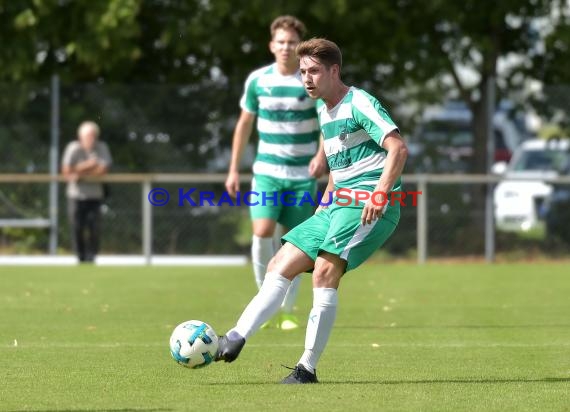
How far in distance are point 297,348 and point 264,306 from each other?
1.84m

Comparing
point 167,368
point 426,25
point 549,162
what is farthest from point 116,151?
point 167,368

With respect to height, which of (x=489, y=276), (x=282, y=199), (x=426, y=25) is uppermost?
(x=426, y=25)

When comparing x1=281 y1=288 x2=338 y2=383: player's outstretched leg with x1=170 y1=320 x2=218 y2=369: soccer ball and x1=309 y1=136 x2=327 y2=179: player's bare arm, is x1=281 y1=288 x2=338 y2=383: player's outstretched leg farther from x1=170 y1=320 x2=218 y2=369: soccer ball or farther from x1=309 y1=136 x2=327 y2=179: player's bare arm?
x1=309 y1=136 x2=327 y2=179: player's bare arm

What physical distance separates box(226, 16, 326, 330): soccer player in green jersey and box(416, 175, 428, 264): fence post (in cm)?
934

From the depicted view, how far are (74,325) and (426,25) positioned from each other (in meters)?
11.7

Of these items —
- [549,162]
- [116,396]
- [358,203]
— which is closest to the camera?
[116,396]

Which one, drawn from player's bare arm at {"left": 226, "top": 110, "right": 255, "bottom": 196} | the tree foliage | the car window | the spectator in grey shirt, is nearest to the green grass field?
player's bare arm at {"left": 226, "top": 110, "right": 255, "bottom": 196}

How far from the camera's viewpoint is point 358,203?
7.34 meters

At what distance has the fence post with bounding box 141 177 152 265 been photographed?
65.6 feet

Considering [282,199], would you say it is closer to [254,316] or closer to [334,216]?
[334,216]

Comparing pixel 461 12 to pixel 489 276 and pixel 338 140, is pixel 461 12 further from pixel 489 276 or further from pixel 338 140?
pixel 338 140

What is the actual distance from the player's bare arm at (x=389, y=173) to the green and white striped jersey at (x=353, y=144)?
0.19 metres

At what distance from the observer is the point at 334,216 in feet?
24.2

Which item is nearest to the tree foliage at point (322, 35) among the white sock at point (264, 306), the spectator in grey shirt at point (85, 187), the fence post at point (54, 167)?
the fence post at point (54, 167)
